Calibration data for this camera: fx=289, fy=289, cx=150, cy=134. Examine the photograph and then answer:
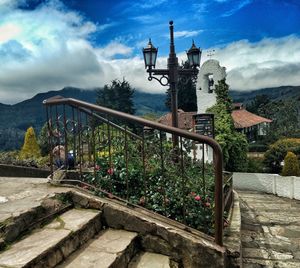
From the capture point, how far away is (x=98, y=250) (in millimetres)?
2330

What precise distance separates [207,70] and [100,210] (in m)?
14.9

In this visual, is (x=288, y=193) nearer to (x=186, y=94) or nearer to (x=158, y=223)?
(x=158, y=223)

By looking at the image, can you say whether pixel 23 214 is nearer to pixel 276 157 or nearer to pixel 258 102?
pixel 276 157

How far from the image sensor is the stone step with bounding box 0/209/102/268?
1882mm

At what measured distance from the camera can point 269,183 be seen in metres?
10.9

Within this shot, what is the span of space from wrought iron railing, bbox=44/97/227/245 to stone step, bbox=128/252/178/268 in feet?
1.30

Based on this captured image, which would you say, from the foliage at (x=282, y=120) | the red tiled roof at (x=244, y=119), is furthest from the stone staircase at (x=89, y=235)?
the foliage at (x=282, y=120)

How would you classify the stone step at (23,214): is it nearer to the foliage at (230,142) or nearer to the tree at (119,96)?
the foliage at (230,142)

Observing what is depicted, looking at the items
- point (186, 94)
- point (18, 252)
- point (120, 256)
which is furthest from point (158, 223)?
point (186, 94)

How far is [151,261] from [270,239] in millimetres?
2519

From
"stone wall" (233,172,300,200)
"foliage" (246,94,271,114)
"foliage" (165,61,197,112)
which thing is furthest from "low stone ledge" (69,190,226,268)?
"foliage" (246,94,271,114)

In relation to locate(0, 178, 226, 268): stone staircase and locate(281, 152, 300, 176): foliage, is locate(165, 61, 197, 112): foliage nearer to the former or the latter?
locate(281, 152, 300, 176): foliage

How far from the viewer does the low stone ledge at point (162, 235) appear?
8.10ft

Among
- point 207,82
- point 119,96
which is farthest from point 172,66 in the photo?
point 119,96
